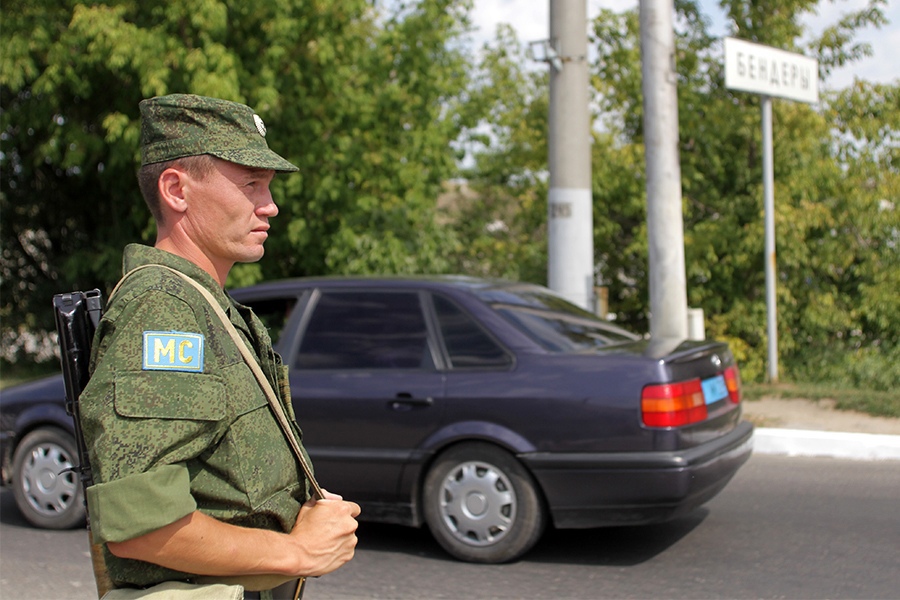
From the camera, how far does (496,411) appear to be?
5188mm

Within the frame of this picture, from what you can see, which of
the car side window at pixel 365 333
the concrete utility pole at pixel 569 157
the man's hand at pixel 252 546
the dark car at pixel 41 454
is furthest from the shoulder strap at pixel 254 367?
the concrete utility pole at pixel 569 157

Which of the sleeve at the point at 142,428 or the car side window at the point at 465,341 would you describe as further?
the car side window at the point at 465,341

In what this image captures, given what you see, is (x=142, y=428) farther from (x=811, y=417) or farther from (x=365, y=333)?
(x=811, y=417)

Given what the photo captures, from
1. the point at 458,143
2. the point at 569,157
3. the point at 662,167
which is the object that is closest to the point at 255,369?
the point at 569,157

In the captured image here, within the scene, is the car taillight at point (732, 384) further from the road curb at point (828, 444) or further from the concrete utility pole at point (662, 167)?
the concrete utility pole at point (662, 167)

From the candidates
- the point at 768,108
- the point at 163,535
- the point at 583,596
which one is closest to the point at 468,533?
the point at 583,596

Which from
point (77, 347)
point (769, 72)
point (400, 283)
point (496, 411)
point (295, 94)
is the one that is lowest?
point (496, 411)

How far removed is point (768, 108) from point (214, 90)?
5737 millimetres

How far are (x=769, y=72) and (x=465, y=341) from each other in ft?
19.5

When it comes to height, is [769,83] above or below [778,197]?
above

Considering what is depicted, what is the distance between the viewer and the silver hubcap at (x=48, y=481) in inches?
242

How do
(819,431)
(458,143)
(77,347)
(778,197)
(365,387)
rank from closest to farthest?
1. (77,347)
2. (365,387)
3. (819,431)
4. (778,197)
5. (458,143)

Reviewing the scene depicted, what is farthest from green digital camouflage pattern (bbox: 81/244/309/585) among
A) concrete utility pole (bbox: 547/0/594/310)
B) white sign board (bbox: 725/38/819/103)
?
white sign board (bbox: 725/38/819/103)

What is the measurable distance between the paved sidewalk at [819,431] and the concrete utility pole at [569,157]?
6.52 ft
